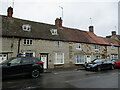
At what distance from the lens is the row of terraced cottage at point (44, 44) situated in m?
15.4

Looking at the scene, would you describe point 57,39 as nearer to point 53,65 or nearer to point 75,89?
point 53,65

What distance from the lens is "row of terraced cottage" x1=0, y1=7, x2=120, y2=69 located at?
607 inches

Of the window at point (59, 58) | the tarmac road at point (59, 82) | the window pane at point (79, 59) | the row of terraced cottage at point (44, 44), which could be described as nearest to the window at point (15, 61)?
the tarmac road at point (59, 82)

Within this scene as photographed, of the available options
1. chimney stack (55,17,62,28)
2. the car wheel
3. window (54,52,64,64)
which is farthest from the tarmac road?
chimney stack (55,17,62,28)

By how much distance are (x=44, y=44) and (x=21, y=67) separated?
8.12 m

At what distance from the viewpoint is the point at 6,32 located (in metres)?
15.3

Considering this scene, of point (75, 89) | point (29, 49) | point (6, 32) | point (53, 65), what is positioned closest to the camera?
point (75, 89)

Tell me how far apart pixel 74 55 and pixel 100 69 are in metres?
5.78

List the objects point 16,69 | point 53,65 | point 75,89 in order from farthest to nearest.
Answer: point 53,65 < point 16,69 < point 75,89

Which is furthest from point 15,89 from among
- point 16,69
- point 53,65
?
point 53,65

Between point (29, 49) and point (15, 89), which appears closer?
point (15, 89)

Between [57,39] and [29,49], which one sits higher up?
[57,39]

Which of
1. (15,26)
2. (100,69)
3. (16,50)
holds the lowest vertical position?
(100,69)

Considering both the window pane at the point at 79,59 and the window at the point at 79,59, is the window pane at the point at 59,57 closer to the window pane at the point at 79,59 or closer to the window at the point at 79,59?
the window at the point at 79,59
